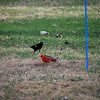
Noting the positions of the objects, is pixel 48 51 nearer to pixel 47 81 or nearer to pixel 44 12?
pixel 47 81

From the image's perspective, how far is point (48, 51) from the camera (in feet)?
31.1

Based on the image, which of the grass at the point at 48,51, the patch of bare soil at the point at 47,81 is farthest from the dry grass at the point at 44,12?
the patch of bare soil at the point at 47,81

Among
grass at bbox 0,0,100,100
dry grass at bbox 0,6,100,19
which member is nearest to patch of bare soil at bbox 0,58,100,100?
grass at bbox 0,0,100,100

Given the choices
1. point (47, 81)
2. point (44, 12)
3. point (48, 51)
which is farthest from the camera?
point (44, 12)

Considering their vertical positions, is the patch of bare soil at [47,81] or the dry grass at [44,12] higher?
the dry grass at [44,12]

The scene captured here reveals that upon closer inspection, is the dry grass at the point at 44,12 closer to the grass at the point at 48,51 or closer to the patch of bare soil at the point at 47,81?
the grass at the point at 48,51

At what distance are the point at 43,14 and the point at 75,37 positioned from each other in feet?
17.1

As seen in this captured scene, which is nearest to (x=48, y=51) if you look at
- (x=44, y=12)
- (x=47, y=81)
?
(x=47, y=81)

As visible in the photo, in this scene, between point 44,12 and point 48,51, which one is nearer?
point 48,51

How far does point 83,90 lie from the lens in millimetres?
5707

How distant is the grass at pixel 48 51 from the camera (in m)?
5.77

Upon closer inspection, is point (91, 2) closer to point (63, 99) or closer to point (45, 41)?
point (45, 41)

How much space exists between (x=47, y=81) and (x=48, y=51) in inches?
129

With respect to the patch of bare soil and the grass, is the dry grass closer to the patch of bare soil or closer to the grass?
the grass
